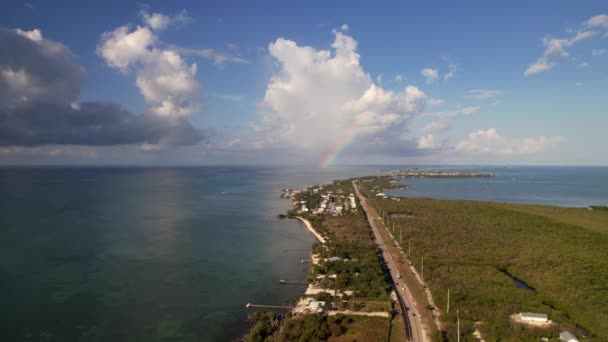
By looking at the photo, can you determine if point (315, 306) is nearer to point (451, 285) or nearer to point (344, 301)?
point (344, 301)

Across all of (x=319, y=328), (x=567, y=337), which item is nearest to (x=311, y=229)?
(x=319, y=328)

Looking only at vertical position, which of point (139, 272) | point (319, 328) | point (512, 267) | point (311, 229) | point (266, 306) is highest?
point (512, 267)

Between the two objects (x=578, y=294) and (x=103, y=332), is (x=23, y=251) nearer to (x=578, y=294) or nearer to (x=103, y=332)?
(x=103, y=332)

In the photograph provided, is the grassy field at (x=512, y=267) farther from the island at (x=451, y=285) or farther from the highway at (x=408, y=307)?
the highway at (x=408, y=307)

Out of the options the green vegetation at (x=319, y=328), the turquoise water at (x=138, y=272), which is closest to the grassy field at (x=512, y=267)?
the green vegetation at (x=319, y=328)

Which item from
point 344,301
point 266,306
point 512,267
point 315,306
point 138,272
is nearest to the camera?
point 315,306

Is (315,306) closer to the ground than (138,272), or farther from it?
farther from it

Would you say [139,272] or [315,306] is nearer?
[315,306]

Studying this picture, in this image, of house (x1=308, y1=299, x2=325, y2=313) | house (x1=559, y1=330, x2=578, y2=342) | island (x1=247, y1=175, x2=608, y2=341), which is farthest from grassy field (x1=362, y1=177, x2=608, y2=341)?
house (x1=308, y1=299, x2=325, y2=313)

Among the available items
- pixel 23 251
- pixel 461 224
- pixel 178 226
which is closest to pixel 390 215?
pixel 461 224

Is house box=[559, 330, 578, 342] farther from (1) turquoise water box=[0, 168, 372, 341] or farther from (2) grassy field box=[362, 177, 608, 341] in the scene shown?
(1) turquoise water box=[0, 168, 372, 341]
